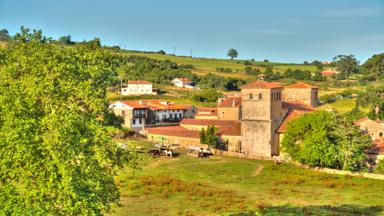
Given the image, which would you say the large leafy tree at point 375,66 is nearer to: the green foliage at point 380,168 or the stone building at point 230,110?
the stone building at point 230,110

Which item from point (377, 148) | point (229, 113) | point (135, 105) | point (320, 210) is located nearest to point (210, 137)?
point (229, 113)

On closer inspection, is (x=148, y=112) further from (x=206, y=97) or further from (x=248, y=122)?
(x=206, y=97)

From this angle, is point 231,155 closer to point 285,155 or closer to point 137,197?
point 285,155

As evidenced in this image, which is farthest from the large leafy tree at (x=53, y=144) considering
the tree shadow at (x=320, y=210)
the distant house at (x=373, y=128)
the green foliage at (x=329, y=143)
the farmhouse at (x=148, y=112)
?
the farmhouse at (x=148, y=112)

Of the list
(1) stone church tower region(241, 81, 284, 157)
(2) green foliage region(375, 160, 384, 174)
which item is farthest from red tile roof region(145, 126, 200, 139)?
(2) green foliage region(375, 160, 384, 174)

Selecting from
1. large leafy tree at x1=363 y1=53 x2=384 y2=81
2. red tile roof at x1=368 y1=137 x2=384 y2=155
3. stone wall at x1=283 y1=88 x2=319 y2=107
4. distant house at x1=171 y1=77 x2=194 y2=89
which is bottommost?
red tile roof at x1=368 y1=137 x2=384 y2=155

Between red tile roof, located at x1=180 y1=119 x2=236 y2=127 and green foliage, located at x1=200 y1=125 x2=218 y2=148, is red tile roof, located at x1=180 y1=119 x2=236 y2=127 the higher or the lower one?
the higher one

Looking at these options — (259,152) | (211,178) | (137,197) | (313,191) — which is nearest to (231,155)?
(259,152)

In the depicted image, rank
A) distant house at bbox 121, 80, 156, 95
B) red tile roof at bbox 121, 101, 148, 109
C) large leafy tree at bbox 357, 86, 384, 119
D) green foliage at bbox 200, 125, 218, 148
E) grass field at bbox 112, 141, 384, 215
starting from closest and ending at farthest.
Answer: grass field at bbox 112, 141, 384, 215 → green foliage at bbox 200, 125, 218, 148 → red tile roof at bbox 121, 101, 148, 109 → large leafy tree at bbox 357, 86, 384, 119 → distant house at bbox 121, 80, 156, 95

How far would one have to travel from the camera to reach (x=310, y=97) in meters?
105

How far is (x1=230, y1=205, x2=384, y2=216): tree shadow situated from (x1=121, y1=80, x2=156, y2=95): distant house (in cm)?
11105

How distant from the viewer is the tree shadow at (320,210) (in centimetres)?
4288

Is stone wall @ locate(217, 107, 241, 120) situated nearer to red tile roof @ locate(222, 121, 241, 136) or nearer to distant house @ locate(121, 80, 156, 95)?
red tile roof @ locate(222, 121, 241, 136)

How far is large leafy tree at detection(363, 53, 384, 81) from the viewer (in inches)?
5940
